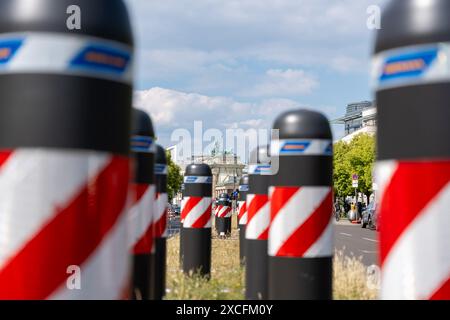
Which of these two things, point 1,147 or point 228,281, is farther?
point 228,281

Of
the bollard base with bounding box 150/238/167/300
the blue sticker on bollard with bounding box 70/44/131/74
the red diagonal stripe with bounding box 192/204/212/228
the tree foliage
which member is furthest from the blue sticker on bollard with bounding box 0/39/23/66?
the tree foliage

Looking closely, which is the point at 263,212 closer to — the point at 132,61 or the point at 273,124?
the point at 273,124

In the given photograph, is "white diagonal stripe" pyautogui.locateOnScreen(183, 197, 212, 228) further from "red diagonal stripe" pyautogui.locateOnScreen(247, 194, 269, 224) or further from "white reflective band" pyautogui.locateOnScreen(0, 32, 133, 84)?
"white reflective band" pyautogui.locateOnScreen(0, 32, 133, 84)

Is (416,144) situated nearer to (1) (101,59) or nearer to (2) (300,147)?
(1) (101,59)

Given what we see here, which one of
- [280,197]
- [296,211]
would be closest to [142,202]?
[280,197]

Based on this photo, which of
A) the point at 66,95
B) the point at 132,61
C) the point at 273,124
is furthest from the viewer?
the point at 273,124

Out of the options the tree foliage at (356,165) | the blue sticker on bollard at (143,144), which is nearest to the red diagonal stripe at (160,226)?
the blue sticker on bollard at (143,144)

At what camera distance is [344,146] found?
234 feet

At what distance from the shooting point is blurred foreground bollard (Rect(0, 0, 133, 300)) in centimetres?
173

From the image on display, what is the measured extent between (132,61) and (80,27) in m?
0.19

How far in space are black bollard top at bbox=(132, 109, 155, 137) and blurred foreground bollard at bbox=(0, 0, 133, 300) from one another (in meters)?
3.52

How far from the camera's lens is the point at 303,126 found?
444 centimetres
